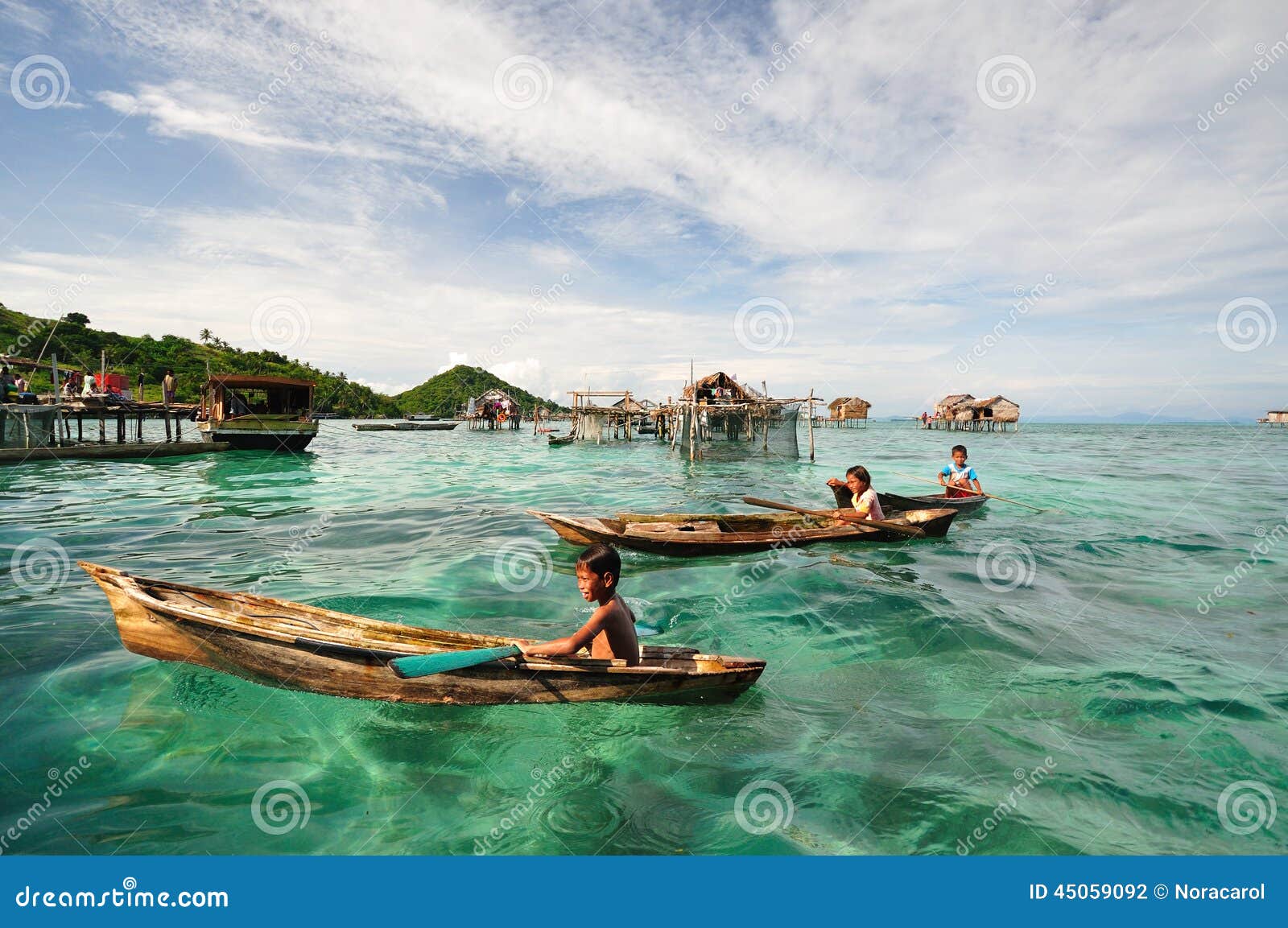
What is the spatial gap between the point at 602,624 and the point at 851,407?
8156 cm

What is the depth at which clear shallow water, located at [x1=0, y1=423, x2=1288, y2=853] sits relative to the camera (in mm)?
3787

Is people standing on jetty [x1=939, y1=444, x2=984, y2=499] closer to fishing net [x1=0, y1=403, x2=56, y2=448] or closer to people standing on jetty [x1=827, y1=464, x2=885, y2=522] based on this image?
people standing on jetty [x1=827, y1=464, x2=885, y2=522]

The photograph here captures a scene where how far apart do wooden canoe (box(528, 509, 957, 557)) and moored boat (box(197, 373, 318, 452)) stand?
23.6 m

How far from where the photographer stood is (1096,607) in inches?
323

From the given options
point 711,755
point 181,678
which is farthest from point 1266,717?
point 181,678

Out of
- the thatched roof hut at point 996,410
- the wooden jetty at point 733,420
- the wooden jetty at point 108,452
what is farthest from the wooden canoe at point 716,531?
the thatched roof hut at point 996,410

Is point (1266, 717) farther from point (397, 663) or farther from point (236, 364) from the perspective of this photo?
point (236, 364)

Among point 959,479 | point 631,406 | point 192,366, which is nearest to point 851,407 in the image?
point 631,406

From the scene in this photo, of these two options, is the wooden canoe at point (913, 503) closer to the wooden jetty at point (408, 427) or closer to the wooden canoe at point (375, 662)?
the wooden canoe at point (375, 662)

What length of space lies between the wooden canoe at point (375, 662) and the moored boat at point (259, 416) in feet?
85.1

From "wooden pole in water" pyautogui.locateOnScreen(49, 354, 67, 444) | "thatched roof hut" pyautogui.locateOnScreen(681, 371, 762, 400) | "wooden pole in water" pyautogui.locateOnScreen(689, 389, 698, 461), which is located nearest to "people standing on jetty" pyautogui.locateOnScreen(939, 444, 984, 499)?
"wooden pole in water" pyautogui.locateOnScreen(689, 389, 698, 461)

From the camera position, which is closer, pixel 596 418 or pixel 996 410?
pixel 596 418

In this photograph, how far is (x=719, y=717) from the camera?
501 centimetres

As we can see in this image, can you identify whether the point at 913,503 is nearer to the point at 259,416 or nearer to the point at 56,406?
the point at 259,416
